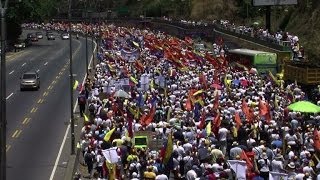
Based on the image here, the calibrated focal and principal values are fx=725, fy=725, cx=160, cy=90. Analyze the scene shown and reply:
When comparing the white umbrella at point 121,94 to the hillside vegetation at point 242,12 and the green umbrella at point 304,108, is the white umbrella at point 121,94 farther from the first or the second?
the hillside vegetation at point 242,12

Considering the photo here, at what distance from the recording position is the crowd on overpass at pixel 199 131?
71.3 ft

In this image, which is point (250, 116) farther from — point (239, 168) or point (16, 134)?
point (16, 134)

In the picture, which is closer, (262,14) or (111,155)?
(111,155)

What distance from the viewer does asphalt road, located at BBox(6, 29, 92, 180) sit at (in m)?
28.2

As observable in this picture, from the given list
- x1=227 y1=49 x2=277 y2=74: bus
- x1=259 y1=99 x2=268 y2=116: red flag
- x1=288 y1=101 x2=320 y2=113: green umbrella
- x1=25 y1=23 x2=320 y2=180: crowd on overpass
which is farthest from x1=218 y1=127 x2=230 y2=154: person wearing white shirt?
x1=227 y1=49 x2=277 y2=74: bus

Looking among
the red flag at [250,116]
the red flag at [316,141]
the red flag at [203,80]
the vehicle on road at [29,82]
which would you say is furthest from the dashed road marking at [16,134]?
the vehicle on road at [29,82]

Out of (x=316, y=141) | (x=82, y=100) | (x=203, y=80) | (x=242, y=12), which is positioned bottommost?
(x=242, y=12)

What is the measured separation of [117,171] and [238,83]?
16655 mm

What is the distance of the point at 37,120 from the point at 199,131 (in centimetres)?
1473

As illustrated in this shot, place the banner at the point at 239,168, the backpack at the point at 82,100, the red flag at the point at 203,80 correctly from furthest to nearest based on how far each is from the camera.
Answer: the backpack at the point at 82,100
the red flag at the point at 203,80
the banner at the point at 239,168

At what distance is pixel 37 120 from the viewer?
3869 centimetres

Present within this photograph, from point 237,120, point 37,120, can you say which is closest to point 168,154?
point 237,120

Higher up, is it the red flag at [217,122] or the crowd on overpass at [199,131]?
the red flag at [217,122]

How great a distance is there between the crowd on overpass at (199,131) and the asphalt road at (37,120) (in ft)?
6.55
